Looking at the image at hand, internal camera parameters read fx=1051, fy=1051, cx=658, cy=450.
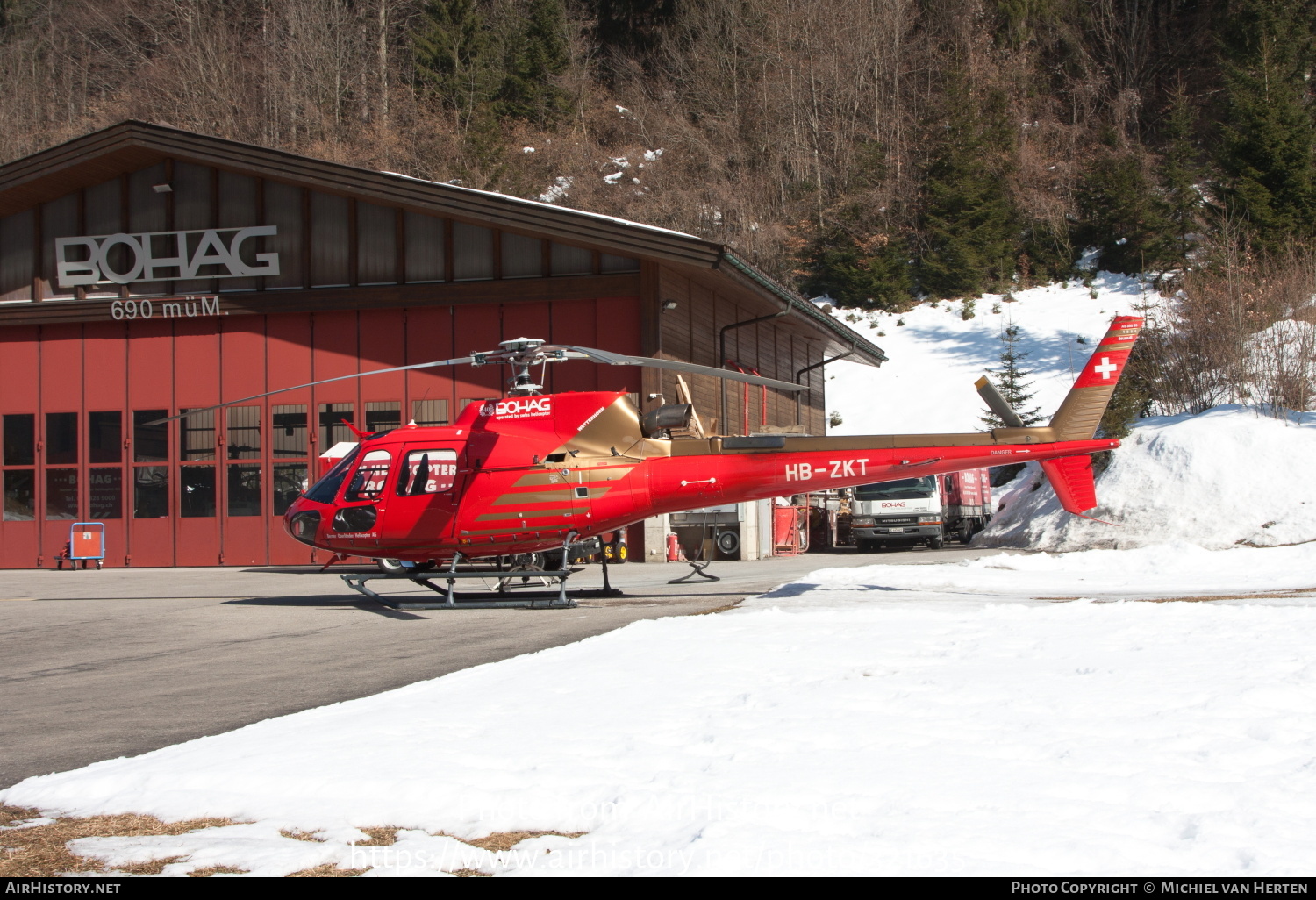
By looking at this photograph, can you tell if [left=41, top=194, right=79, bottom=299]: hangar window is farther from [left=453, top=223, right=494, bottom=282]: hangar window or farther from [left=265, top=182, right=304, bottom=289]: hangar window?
[left=453, top=223, right=494, bottom=282]: hangar window

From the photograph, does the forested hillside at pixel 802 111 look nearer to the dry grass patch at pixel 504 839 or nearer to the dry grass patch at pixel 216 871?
the dry grass patch at pixel 504 839

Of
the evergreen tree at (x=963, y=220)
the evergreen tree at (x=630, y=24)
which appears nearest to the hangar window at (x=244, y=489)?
the evergreen tree at (x=963, y=220)

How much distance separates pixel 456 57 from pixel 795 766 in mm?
52620

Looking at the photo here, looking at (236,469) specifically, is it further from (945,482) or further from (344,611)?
(945,482)

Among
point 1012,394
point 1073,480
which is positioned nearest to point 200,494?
point 1073,480

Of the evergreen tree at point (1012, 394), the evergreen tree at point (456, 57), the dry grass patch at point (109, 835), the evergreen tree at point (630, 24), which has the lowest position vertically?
the dry grass patch at point (109, 835)

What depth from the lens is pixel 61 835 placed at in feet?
13.2

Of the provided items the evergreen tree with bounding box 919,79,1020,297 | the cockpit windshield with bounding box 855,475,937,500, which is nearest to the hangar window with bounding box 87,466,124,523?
the cockpit windshield with bounding box 855,475,937,500

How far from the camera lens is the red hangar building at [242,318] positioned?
23.1 m

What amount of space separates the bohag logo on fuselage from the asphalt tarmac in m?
2.44

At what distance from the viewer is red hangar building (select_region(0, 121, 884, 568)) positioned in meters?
23.1

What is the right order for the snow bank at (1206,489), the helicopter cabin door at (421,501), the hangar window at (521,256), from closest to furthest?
the helicopter cabin door at (421,501) → the snow bank at (1206,489) → the hangar window at (521,256)

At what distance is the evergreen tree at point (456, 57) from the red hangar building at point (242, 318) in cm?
2760

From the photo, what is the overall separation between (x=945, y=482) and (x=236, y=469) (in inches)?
719
